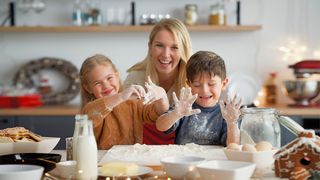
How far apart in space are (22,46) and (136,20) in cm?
100

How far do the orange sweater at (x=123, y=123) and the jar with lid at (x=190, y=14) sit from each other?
2140 mm

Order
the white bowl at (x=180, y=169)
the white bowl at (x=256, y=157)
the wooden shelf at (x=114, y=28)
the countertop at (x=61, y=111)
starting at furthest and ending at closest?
the wooden shelf at (x=114, y=28) → the countertop at (x=61, y=111) → the white bowl at (x=256, y=157) → the white bowl at (x=180, y=169)

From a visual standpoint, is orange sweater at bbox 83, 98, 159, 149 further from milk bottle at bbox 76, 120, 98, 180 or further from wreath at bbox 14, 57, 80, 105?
wreath at bbox 14, 57, 80, 105

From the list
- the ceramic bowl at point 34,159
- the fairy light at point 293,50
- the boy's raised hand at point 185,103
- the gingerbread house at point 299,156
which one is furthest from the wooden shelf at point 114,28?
the gingerbread house at point 299,156

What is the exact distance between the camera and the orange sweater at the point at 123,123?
2.57 meters

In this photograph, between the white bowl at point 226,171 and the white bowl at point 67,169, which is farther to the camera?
the white bowl at point 67,169

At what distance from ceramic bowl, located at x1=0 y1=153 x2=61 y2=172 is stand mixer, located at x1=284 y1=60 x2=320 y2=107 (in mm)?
3061

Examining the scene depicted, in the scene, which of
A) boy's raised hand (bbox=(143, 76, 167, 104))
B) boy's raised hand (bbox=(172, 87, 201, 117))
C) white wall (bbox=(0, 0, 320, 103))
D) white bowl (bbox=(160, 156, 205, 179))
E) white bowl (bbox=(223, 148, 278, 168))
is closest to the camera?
white bowl (bbox=(160, 156, 205, 179))

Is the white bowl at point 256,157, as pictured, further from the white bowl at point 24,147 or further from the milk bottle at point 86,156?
the white bowl at point 24,147

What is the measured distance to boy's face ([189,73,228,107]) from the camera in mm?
2416

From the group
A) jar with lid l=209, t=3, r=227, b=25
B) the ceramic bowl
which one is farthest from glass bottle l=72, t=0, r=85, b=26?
the ceramic bowl

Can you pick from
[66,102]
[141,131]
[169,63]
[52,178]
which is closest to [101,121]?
[141,131]

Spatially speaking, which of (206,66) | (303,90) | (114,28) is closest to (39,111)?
(114,28)

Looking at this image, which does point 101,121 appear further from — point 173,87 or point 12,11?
point 12,11
